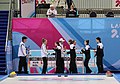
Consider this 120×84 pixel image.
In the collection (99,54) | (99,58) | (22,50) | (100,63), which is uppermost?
(22,50)

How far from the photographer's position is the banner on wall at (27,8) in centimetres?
2117

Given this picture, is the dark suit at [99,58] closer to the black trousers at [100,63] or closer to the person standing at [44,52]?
the black trousers at [100,63]

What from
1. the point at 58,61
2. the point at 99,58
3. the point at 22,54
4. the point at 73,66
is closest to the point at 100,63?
the point at 99,58

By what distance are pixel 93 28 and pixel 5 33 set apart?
5.05 meters

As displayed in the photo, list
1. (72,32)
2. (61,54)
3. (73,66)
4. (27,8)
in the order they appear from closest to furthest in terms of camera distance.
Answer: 1. (61,54)
2. (73,66)
3. (72,32)
4. (27,8)

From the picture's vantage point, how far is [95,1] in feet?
85.0

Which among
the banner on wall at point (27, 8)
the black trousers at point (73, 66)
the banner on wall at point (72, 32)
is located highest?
the banner on wall at point (27, 8)

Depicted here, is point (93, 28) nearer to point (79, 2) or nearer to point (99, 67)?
point (99, 67)

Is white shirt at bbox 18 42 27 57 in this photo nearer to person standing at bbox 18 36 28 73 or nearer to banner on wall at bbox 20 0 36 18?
person standing at bbox 18 36 28 73

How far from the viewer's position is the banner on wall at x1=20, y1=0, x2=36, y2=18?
21172mm

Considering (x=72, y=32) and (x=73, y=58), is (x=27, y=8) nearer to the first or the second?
(x=72, y=32)

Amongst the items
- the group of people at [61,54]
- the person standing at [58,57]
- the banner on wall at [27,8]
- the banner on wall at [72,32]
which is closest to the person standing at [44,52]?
the group of people at [61,54]

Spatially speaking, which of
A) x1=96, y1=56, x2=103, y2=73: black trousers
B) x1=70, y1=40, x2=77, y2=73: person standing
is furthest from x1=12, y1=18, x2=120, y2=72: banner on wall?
x1=70, y1=40, x2=77, y2=73: person standing

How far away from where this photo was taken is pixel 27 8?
21219 mm
